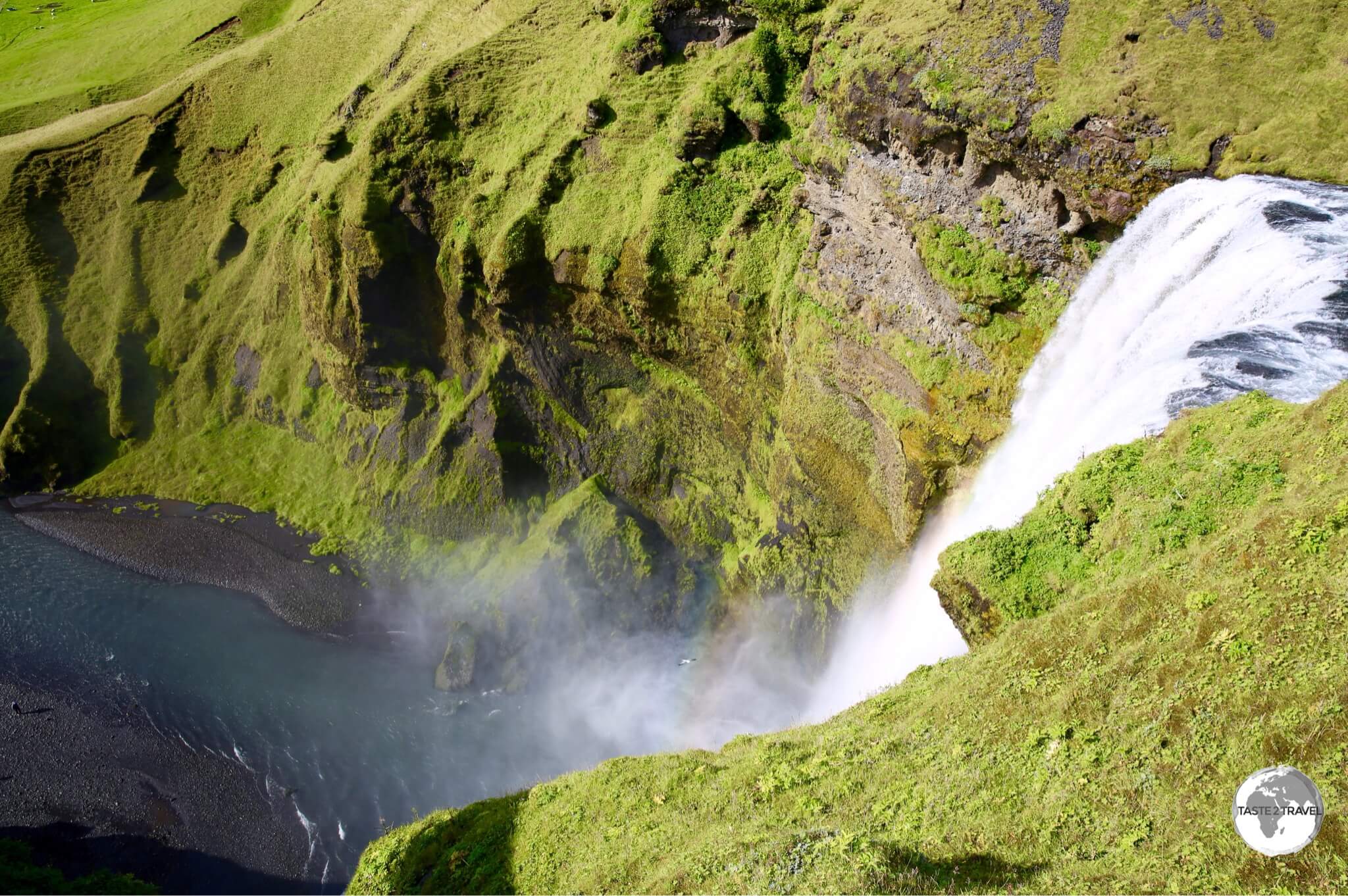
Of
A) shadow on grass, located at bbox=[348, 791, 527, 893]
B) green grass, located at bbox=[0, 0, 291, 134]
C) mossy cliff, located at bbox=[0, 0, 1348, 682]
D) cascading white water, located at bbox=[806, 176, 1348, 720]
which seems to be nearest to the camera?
cascading white water, located at bbox=[806, 176, 1348, 720]

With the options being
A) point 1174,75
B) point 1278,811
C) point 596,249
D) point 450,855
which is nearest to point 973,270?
point 1174,75

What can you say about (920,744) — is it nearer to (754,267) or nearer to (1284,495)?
(1284,495)

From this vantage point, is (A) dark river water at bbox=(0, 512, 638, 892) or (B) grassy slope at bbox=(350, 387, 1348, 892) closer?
(B) grassy slope at bbox=(350, 387, 1348, 892)

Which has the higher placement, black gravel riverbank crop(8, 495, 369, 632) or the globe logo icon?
the globe logo icon

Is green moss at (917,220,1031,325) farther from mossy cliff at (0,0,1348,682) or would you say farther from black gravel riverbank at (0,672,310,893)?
black gravel riverbank at (0,672,310,893)

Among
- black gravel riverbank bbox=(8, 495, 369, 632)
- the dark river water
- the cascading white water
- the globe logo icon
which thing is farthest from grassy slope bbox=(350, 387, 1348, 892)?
black gravel riverbank bbox=(8, 495, 369, 632)

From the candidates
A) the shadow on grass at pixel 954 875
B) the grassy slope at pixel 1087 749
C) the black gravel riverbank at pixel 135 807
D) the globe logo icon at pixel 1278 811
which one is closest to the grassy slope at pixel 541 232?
the grassy slope at pixel 1087 749
